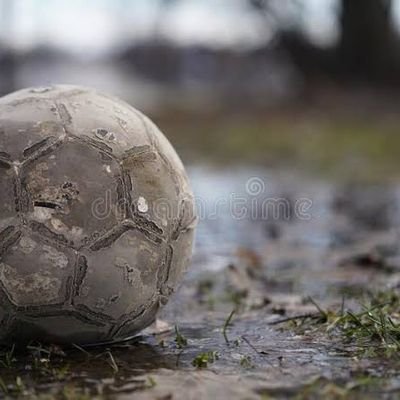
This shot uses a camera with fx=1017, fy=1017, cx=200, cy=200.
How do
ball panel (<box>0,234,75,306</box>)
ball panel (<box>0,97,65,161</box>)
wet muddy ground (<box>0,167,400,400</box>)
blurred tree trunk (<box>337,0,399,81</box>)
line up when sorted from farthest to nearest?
blurred tree trunk (<box>337,0,399,81</box>), ball panel (<box>0,97,65,161</box>), ball panel (<box>0,234,75,306</box>), wet muddy ground (<box>0,167,400,400</box>)

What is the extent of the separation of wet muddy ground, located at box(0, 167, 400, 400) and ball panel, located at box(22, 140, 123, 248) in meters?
0.47

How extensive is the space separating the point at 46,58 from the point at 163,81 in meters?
6.73

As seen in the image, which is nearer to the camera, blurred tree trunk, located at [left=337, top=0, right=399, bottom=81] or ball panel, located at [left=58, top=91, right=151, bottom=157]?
ball panel, located at [left=58, top=91, right=151, bottom=157]

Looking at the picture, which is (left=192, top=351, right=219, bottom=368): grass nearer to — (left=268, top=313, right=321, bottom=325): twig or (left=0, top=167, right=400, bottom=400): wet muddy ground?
(left=0, top=167, right=400, bottom=400): wet muddy ground

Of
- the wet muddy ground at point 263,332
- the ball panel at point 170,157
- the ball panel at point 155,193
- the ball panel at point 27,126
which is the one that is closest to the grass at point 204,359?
the wet muddy ground at point 263,332

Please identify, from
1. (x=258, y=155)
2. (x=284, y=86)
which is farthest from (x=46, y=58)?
(x=258, y=155)

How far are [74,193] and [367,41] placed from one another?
17.2 metres

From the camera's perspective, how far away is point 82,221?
11.4 ft

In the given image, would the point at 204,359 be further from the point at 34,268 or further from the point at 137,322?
the point at 34,268

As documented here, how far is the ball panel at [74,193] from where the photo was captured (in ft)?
11.4

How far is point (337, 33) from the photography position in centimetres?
2052

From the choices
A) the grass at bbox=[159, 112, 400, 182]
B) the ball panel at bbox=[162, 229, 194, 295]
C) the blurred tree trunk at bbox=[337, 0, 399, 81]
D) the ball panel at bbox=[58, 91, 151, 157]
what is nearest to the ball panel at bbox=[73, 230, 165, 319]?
the ball panel at bbox=[162, 229, 194, 295]

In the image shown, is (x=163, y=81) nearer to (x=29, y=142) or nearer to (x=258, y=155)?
(x=258, y=155)

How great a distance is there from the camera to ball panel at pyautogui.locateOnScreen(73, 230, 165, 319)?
11.5 feet
